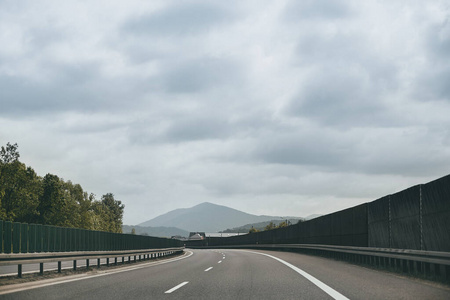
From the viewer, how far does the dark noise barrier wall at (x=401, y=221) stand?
13.1 metres

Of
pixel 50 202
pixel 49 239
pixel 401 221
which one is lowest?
pixel 49 239

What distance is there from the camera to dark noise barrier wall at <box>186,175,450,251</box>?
1309 centimetres

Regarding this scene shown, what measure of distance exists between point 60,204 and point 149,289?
79.7 meters

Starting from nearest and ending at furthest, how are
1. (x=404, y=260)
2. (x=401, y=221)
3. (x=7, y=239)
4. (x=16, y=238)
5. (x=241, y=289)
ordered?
(x=241, y=289) < (x=7, y=239) < (x=16, y=238) < (x=404, y=260) < (x=401, y=221)

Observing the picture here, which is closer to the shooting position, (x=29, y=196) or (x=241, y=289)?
(x=241, y=289)

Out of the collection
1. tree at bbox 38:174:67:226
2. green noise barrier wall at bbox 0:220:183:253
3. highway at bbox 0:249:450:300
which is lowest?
highway at bbox 0:249:450:300

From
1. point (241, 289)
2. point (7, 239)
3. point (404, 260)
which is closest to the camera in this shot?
point (241, 289)

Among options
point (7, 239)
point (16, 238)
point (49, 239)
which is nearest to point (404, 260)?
point (49, 239)

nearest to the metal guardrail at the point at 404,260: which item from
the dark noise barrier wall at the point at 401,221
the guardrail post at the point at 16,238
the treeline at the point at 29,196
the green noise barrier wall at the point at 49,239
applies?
the dark noise barrier wall at the point at 401,221

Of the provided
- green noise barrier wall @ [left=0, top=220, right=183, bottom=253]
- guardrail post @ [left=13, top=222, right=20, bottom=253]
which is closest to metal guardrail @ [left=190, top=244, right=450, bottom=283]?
green noise barrier wall @ [left=0, top=220, right=183, bottom=253]

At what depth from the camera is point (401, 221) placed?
1634cm

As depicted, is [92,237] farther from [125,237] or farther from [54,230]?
[125,237]

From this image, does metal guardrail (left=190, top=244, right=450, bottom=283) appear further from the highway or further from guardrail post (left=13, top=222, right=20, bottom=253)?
guardrail post (left=13, top=222, right=20, bottom=253)

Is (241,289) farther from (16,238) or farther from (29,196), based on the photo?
(29,196)
